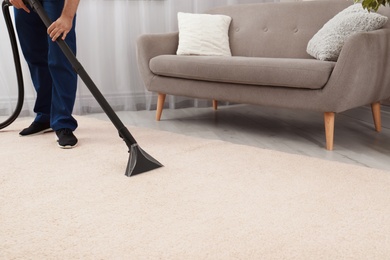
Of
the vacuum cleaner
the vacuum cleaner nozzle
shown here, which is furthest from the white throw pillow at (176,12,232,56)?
the vacuum cleaner nozzle

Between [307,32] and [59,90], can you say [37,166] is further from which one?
[307,32]

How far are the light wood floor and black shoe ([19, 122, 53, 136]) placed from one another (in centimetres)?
56

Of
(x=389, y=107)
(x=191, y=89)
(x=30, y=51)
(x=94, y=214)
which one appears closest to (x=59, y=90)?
(x=30, y=51)

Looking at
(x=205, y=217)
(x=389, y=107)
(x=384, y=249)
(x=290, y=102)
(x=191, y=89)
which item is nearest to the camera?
(x=384, y=249)

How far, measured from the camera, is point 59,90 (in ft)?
6.85

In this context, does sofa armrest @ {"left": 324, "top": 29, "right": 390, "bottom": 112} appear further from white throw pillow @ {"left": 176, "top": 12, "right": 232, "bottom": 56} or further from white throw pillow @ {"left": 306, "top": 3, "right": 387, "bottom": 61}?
white throw pillow @ {"left": 176, "top": 12, "right": 232, "bottom": 56}

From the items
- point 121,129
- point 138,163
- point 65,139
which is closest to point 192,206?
point 138,163

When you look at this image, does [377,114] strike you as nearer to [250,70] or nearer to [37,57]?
[250,70]

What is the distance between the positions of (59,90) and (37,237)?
1.10 meters

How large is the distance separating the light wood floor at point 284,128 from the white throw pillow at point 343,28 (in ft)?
1.47

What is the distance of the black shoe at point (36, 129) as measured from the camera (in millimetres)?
2320

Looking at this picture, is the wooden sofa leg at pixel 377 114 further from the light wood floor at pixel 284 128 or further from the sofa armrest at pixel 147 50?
the sofa armrest at pixel 147 50

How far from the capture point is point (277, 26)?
282cm

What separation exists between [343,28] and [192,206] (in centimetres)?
140
